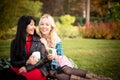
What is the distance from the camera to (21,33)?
237 cm

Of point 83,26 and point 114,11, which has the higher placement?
point 114,11

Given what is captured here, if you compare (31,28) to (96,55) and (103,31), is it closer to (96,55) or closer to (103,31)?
(96,55)

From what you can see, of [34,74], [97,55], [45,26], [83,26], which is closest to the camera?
[34,74]

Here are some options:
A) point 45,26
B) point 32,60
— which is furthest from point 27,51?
point 45,26

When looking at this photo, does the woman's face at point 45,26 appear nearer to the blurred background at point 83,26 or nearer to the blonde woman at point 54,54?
the blonde woman at point 54,54

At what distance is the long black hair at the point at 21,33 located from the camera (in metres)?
2.34

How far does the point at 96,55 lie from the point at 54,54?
0.46 m

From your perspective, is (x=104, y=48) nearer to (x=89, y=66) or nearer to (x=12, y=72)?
(x=89, y=66)

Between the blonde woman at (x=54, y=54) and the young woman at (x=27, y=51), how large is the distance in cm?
6

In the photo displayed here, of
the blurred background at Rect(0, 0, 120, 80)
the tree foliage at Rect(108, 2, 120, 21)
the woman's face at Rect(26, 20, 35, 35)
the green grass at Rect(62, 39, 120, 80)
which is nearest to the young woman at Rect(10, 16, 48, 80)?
the woman's face at Rect(26, 20, 35, 35)

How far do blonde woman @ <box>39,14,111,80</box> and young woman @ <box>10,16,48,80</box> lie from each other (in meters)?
0.06

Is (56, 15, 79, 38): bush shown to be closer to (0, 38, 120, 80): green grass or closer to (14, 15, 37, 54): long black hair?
(0, 38, 120, 80): green grass

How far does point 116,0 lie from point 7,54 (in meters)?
0.91

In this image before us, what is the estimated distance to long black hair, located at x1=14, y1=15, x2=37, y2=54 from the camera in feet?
7.68
